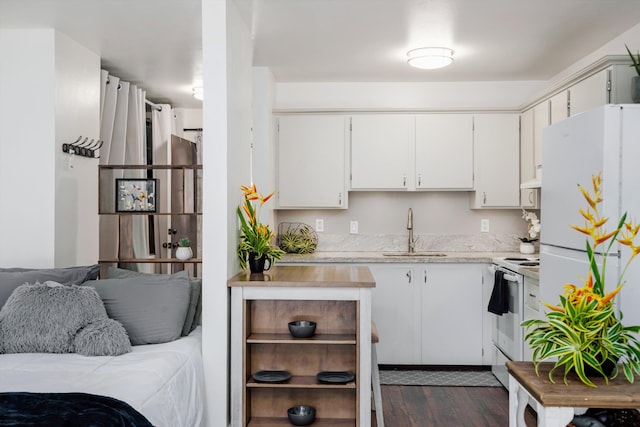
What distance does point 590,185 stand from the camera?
2.61 meters

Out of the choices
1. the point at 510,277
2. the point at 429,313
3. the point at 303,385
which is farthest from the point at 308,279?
the point at 429,313

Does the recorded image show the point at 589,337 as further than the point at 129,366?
No

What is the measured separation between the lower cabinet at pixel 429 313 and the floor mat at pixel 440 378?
3.2 inches

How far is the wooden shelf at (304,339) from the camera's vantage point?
2879 mm

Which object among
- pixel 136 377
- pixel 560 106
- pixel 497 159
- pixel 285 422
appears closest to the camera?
pixel 136 377

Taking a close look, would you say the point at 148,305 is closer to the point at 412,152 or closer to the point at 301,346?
the point at 301,346

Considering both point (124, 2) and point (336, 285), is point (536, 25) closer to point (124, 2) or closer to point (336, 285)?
point (336, 285)

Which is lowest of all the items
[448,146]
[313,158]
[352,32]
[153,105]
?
[313,158]

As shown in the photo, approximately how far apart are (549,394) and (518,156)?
3529mm

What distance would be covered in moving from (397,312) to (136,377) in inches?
106

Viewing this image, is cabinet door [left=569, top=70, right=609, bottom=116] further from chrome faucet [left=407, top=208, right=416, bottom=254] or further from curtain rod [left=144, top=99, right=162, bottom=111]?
curtain rod [left=144, top=99, right=162, bottom=111]

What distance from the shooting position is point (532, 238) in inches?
198

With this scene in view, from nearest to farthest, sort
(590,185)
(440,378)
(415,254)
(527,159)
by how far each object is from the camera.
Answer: (590,185) < (440,378) < (527,159) < (415,254)

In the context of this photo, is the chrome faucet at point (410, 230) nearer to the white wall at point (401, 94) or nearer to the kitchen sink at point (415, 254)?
the kitchen sink at point (415, 254)
